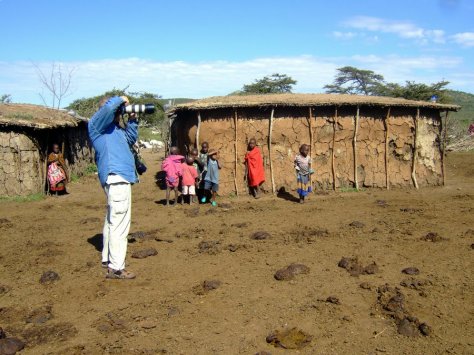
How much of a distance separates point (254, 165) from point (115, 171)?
5.24 metres

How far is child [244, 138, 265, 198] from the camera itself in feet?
32.2

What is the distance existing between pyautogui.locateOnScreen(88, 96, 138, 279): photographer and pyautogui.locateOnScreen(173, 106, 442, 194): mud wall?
4935 millimetres

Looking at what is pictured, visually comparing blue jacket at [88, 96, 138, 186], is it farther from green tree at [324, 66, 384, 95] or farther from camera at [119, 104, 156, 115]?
green tree at [324, 66, 384, 95]

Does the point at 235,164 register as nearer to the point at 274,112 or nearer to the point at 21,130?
the point at 274,112

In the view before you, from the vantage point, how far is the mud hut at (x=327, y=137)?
9.94 metres

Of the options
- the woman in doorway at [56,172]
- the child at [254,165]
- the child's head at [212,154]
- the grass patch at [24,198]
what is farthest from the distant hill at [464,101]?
the grass patch at [24,198]

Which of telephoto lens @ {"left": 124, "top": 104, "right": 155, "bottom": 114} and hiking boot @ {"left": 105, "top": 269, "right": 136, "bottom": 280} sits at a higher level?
telephoto lens @ {"left": 124, "top": 104, "right": 155, "bottom": 114}

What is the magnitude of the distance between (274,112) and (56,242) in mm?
5329

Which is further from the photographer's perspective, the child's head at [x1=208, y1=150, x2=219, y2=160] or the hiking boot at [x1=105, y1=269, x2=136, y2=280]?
the child's head at [x1=208, y1=150, x2=219, y2=160]

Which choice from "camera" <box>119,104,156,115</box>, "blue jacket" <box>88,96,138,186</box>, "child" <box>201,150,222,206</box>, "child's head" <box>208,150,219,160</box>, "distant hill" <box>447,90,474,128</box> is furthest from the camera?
"distant hill" <box>447,90,474,128</box>

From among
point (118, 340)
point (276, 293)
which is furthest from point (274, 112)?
point (118, 340)

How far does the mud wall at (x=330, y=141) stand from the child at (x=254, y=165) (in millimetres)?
265

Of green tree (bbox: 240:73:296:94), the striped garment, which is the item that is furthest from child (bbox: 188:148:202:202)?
green tree (bbox: 240:73:296:94)

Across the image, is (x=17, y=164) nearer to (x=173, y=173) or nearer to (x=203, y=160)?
(x=173, y=173)
